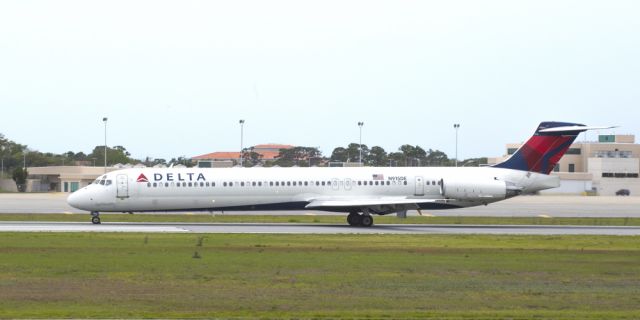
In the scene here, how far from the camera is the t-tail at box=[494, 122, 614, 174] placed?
146 feet

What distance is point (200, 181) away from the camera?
43656mm

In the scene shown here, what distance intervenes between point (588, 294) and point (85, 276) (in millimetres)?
11345

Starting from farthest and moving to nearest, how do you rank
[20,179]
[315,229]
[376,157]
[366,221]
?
[376,157]
[20,179]
[366,221]
[315,229]

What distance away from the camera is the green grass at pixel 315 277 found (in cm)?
1736

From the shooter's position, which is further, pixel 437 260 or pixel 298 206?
pixel 298 206

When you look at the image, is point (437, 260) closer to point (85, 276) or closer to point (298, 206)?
point (85, 276)

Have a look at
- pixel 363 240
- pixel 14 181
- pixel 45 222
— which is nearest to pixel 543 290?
pixel 363 240

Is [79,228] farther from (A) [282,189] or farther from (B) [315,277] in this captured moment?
(B) [315,277]

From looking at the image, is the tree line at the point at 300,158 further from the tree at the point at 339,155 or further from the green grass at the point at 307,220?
the green grass at the point at 307,220

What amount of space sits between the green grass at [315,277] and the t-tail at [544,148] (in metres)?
11.6

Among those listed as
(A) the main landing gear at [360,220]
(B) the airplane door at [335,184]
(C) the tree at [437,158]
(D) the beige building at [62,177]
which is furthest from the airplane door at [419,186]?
(C) the tree at [437,158]

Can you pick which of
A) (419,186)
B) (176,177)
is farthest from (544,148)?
(176,177)

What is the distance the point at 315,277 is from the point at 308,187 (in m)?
21.7

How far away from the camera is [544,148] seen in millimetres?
44531
